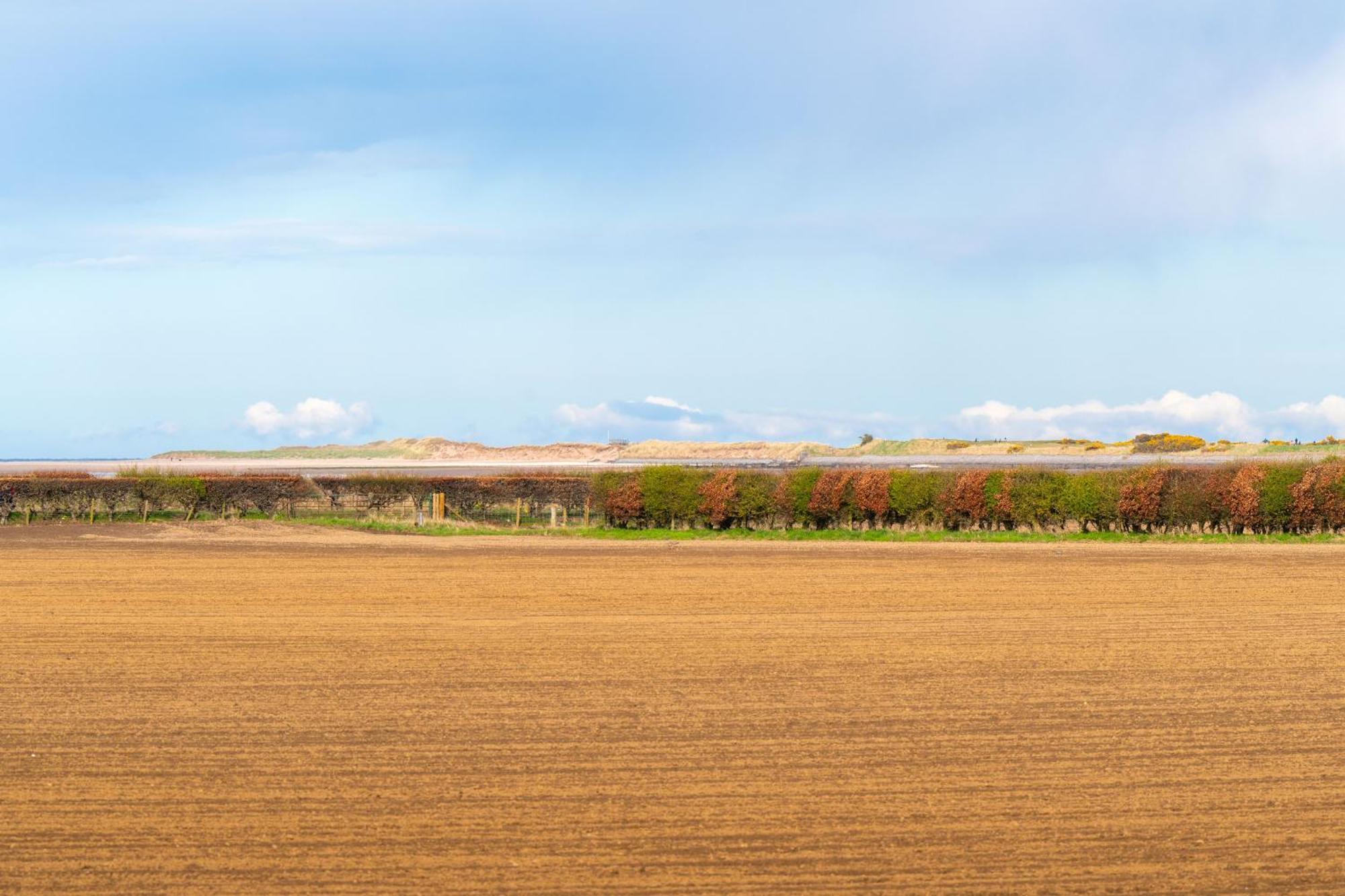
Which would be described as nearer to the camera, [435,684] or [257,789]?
[257,789]

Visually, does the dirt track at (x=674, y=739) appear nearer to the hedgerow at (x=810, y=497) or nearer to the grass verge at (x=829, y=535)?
the grass verge at (x=829, y=535)

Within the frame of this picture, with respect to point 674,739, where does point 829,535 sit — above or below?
above

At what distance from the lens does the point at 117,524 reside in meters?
32.5

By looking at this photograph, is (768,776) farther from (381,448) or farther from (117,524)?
(381,448)

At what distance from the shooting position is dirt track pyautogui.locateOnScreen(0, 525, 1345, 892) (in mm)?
7219

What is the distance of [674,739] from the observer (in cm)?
963

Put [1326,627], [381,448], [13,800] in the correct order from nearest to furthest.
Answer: [13,800], [1326,627], [381,448]

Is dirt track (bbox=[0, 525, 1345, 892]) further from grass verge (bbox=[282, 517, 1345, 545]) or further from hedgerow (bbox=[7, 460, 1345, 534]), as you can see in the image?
hedgerow (bbox=[7, 460, 1345, 534])

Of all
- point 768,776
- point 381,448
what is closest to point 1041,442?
point 381,448

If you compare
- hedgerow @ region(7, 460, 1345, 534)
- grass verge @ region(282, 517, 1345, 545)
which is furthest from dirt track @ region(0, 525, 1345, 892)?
A: hedgerow @ region(7, 460, 1345, 534)

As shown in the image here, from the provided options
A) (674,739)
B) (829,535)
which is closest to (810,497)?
(829,535)

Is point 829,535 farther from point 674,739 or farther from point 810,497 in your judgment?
point 674,739

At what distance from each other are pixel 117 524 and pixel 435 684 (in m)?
23.6

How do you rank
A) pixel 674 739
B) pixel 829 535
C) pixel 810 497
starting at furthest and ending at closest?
1. pixel 810 497
2. pixel 829 535
3. pixel 674 739
